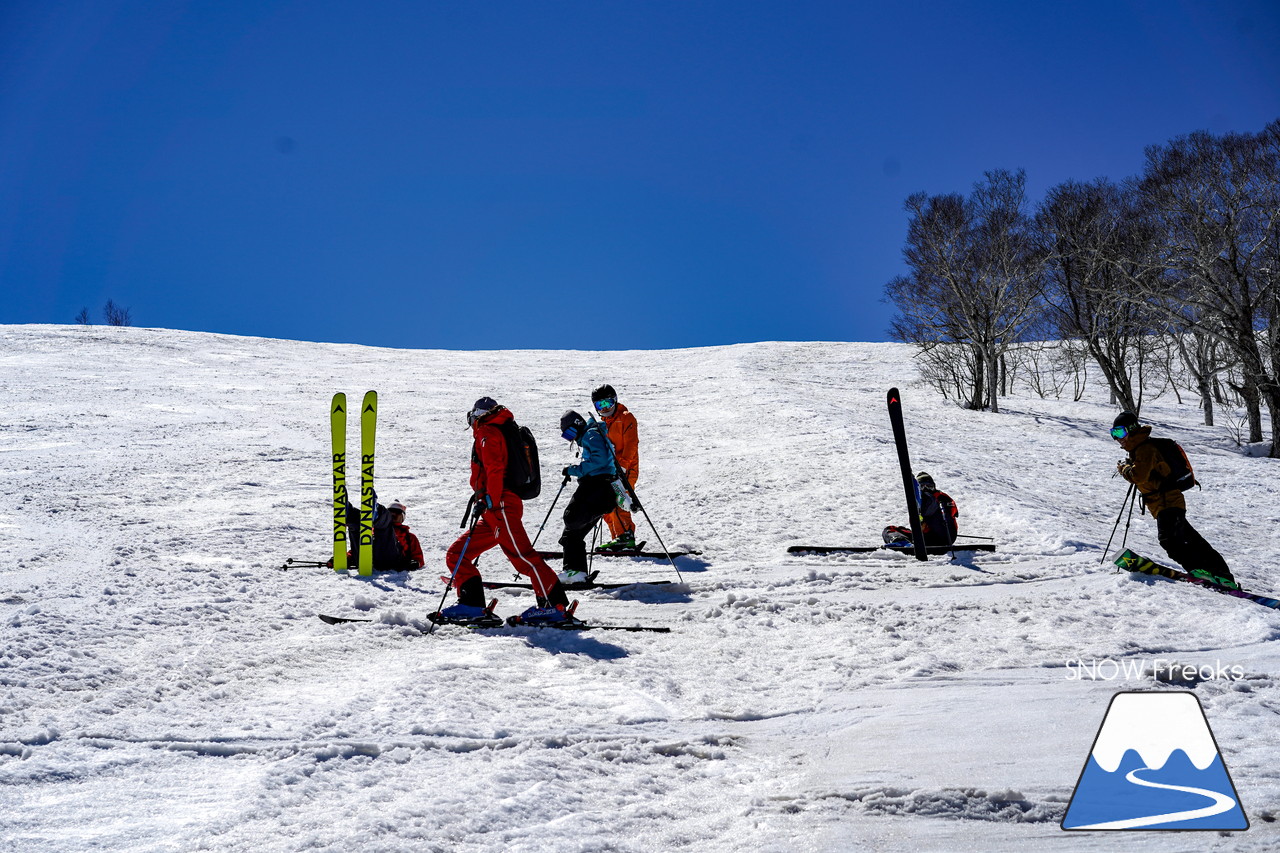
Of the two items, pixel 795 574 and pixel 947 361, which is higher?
pixel 947 361

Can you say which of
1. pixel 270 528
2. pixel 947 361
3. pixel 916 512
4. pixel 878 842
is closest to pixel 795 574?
pixel 916 512

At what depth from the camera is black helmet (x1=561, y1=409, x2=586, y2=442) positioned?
807cm

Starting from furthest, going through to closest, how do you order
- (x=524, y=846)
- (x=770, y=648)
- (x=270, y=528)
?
(x=270, y=528), (x=770, y=648), (x=524, y=846)

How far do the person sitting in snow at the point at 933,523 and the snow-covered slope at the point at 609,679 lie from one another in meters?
0.52

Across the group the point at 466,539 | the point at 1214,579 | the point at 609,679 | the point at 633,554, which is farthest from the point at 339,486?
the point at 1214,579

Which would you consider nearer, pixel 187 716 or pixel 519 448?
pixel 187 716

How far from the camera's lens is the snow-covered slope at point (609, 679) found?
362cm

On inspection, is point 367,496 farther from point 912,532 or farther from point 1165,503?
point 1165,503

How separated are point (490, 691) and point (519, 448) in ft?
7.24

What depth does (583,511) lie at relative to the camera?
865 cm

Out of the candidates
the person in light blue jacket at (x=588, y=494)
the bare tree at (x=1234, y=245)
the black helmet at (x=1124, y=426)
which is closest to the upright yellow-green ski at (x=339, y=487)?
the person in light blue jacket at (x=588, y=494)

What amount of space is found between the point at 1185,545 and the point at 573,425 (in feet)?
19.6

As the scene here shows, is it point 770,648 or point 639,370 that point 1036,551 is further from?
point 639,370

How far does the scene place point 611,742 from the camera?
4410 mm
